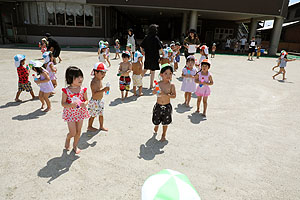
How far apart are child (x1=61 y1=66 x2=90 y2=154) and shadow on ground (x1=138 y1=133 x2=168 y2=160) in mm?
1185

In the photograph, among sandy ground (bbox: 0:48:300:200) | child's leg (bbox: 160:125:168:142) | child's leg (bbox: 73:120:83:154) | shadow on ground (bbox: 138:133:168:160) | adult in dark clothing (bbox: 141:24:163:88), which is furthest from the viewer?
adult in dark clothing (bbox: 141:24:163:88)

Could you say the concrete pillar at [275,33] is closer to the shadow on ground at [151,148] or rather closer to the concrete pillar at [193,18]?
the concrete pillar at [193,18]

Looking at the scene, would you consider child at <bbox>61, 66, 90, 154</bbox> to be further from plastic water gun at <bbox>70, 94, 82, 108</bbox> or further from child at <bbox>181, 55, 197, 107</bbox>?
child at <bbox>181, 55, 197, 107</bbox>

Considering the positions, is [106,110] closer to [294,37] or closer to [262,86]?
[262,86]

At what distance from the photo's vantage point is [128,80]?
20.1 feet

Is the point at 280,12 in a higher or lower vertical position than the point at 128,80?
higher

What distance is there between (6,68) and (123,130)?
332 inches

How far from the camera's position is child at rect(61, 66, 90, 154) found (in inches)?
123

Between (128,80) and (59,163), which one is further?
(128,80)

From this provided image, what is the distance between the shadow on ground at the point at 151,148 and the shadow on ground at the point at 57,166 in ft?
3.72

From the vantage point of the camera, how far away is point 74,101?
315 cm

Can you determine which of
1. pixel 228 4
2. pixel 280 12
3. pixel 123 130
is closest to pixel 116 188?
pixel 123 130

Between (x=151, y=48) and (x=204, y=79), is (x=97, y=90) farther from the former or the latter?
(x=151, y=48)

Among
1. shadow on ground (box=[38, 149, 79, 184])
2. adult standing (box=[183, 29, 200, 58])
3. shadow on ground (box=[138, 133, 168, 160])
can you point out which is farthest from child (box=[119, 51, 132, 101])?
adult standing (box=[183, 29, 200, 58])
